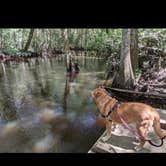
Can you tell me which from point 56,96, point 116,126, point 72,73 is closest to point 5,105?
point 56,96

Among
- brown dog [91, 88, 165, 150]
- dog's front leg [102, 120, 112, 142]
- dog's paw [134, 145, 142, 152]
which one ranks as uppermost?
brown dog [91, 88, 165, 150]

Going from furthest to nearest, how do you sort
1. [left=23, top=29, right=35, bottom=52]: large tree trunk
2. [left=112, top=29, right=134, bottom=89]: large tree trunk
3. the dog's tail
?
[left=112, top=29, right=134, bottom=89]: large tree trunk
[left=23, top=29, right=35, bottom=52]: large tree trunk
the dog's tail

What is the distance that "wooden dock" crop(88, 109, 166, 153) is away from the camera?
11.1 feet

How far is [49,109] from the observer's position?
3.56 m

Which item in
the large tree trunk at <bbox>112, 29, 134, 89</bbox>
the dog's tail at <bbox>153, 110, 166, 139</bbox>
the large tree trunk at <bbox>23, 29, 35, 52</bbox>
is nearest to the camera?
the dog's tail at <bbox>153, 110, 166, 139</bbox>

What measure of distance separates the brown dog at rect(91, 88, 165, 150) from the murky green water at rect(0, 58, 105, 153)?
93 mm

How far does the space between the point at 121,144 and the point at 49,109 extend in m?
0.88

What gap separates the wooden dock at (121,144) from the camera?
3.40 metres

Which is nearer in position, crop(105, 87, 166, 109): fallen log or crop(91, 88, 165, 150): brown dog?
crop(91, 88, 165, 150): brown dog

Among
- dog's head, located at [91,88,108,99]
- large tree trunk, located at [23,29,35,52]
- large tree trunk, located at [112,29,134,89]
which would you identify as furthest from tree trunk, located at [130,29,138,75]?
large tree trunk, located at [23,29,35,52]

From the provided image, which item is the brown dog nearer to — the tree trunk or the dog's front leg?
the dog's front leg
